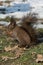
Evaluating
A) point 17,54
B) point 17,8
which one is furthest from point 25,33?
point 17,8

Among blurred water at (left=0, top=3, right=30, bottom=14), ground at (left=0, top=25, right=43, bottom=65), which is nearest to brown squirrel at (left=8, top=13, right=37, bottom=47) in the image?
ground at (left=0, top=25, right=43, bottom=65)

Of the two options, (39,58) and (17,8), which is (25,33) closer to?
(39,58)

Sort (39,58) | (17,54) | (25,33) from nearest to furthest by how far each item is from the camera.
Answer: (39,58), (17,54), (25,33)

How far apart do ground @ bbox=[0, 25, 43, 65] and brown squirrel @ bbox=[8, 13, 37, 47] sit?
20 cm

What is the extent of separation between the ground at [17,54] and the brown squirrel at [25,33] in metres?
0.20

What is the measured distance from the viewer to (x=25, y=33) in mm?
5918

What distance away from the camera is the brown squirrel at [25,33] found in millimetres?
5883

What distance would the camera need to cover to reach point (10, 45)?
5984 millimetres

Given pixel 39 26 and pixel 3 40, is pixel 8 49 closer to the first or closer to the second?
pixel 3 40

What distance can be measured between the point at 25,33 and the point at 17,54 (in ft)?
2.72

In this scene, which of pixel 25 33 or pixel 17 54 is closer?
pixel 17 54

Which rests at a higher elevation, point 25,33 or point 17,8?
point 25,33

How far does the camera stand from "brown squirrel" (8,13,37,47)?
5.88 metres

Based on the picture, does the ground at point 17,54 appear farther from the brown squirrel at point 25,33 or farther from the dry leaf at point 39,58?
the brown squirrel at point 25,33
